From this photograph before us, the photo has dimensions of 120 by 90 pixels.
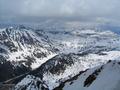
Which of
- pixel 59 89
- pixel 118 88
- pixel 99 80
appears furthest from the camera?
pixel 59 89

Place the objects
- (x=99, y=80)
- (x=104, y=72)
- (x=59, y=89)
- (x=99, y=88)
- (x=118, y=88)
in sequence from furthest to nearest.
→ (x=59, y=89) < (x=104, y=72) < (x=99, y=80) < (x=99, y=88) < (x=118, y=88)

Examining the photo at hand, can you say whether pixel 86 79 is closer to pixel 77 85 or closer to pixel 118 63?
pixel 77 85

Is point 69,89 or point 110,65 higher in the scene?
point 110,65

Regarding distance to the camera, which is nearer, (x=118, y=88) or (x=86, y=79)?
(x=118, y=88)

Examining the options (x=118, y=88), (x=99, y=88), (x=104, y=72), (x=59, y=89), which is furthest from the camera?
(x=59, y=89)

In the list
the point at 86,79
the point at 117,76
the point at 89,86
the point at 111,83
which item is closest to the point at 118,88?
the point at 111,83

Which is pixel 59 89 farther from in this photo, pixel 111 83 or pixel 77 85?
pixel 111 83

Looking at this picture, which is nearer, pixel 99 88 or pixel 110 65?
pixel 99 88

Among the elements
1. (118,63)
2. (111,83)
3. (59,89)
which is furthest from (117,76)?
(59,89)
